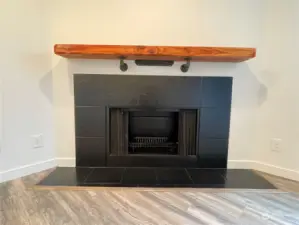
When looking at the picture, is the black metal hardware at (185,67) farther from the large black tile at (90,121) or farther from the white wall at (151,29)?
the large black tile at (90,121)

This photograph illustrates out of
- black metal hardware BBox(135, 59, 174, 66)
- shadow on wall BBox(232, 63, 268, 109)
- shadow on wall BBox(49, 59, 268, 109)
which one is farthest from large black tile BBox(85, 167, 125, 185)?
shadow on wall BBox(232, 63, 268, 109)

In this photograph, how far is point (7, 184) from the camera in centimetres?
202

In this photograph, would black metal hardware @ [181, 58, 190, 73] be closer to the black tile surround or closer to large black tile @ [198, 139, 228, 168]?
the black tile surround

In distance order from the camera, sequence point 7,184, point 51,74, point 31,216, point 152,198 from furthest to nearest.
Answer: point 51,74, point 7,184, point 152,198, point 31,216

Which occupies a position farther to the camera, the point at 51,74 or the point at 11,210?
the point at 51,74

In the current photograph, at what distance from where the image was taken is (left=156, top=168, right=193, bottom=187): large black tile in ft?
6.82

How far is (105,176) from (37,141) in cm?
73

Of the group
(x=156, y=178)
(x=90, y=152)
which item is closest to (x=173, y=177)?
(x=156, y=178)

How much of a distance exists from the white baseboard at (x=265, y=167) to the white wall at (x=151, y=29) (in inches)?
23.8

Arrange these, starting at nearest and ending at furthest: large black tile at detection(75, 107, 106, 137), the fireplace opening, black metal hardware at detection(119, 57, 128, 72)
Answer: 1. black metal hardware at detection(119, 57, 128, 72)
2. large black tile at detection(75, 107, 106, 137)
3. the fireplace opening

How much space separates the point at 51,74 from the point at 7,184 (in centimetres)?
104

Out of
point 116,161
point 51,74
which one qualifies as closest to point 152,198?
point 116,161

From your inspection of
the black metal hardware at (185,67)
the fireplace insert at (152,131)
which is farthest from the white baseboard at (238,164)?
the black metal hardware at (185,67)

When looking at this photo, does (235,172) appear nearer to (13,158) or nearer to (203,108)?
(203,108)
